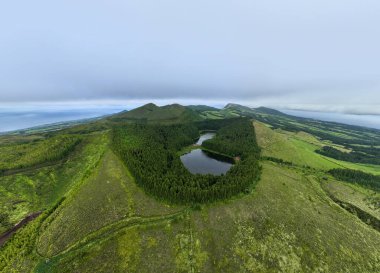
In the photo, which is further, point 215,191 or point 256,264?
point 215,191

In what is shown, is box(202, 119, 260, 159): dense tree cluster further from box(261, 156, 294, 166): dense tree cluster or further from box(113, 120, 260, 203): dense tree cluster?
box(261, 156, 294, 166): dense tree cluster

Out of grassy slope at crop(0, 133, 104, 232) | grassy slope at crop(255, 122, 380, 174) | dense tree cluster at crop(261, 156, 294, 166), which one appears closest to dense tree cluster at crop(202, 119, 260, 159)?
dense tree cluster at crop(261, 156, 294, 166)

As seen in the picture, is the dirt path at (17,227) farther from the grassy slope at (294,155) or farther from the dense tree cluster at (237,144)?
the grassy slope at (294,155)

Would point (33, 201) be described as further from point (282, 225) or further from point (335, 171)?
point (335, 171)

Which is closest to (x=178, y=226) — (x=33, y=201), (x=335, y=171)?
(x=33, y=201)

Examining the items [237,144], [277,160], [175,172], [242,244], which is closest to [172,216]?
[242,244]
